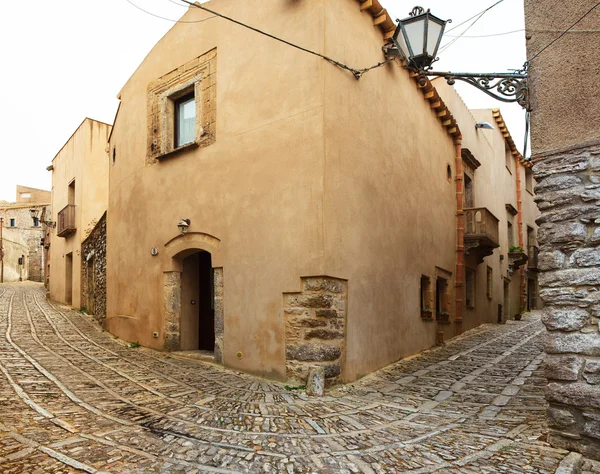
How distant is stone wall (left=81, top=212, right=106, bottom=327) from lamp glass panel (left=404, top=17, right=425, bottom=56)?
9.05 m

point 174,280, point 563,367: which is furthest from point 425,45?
point 174,280

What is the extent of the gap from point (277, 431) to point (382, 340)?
336 centimetres

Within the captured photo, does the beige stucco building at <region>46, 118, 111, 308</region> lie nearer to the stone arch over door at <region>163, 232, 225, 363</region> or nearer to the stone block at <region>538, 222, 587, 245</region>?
the stone arch over door at <region>163, 232, 225, 363</region>

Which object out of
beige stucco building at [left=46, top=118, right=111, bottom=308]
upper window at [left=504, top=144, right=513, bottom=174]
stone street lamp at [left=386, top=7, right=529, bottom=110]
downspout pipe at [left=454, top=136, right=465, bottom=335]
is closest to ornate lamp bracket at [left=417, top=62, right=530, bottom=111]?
stone street lamp at [left=386, top=7, right=529, bottom=110]

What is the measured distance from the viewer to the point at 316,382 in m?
5.84

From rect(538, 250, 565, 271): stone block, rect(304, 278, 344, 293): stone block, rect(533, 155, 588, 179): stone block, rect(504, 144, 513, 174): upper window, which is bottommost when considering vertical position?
rect(304, 278, 344, 293): stone block

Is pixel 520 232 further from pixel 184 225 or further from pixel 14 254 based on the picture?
pixel 14 254

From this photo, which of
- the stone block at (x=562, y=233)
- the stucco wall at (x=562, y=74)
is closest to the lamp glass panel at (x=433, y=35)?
the stucco wall at (x=562, y=74)

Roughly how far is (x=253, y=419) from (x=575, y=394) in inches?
109

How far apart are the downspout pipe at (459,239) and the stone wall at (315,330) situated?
6.39 m

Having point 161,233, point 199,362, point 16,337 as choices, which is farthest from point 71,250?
point 199,362

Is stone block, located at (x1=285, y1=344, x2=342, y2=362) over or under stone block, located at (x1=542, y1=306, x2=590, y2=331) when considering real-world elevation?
under

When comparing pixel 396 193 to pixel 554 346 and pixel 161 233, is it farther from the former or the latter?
pixel 554 346

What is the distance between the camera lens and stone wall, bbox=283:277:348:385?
6105 millimetres
